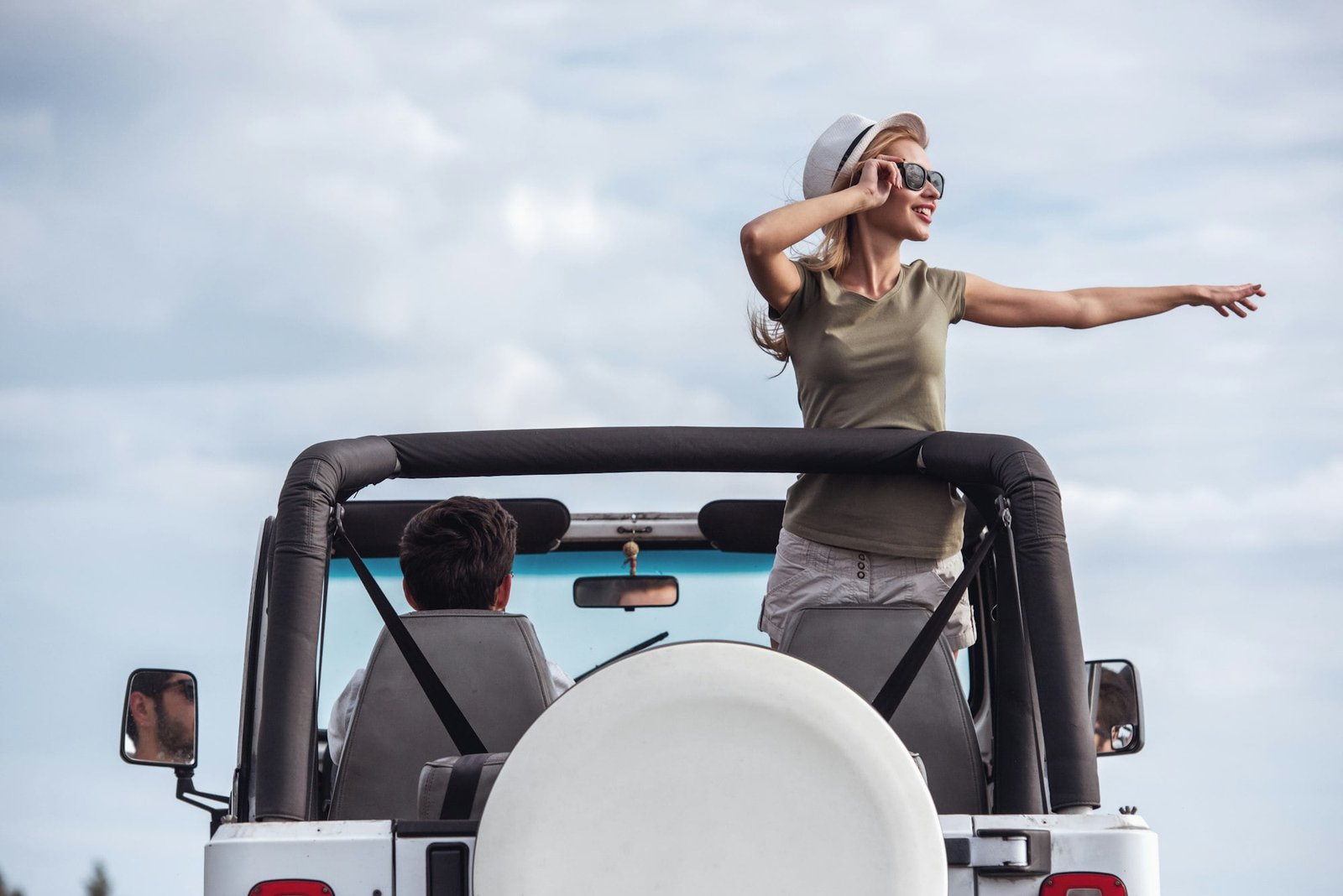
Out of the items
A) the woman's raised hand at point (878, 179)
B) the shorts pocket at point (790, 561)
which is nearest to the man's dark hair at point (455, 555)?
the shorts pocket at point (790, 561)

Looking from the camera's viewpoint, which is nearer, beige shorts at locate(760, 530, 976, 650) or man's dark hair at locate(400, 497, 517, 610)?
man's dark hair at locate(400, 497, 517, 610)

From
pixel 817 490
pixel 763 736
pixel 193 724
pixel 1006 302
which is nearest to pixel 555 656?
pixel 193 724

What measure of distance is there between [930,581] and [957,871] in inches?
43.9

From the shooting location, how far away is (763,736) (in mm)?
2289

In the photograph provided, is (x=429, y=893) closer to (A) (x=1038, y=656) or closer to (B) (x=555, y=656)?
(A) (x=1038, y=656)

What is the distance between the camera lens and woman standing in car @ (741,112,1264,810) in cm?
351

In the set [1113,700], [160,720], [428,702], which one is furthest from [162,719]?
[1113,700]

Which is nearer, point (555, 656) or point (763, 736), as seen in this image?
point (763, 736)

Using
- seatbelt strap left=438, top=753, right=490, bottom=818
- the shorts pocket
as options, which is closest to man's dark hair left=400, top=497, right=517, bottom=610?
the shorts pocket

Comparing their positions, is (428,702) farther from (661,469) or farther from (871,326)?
(871,326)

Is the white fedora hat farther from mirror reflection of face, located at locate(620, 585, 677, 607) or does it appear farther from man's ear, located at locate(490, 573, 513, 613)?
mirror reflection of face, located at locate(620, 585, 677, 607)

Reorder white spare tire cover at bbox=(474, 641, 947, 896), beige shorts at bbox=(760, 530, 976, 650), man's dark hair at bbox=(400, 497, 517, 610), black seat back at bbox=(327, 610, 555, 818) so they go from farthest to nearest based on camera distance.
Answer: beige shorts at bbox=(760, 530, 976, 650), man's dark hair at bbox=(400, 497, 517, 610), black seat back at bbox=(327, 610, 555, 818), white spare tire cover at bbox=(474, 641, 947, 896)

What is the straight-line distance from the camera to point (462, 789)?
8.63 ft

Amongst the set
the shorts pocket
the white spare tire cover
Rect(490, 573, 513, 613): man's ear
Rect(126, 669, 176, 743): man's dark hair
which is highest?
the shorts pocket
